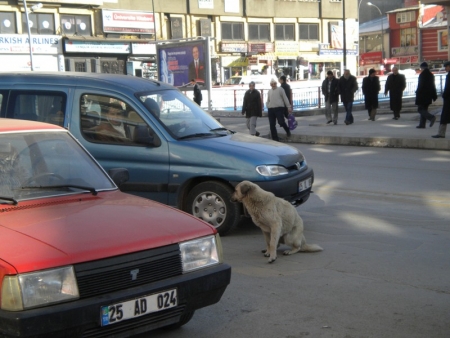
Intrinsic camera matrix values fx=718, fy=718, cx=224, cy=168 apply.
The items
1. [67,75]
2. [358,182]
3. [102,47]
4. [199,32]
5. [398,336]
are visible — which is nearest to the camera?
[398,336]

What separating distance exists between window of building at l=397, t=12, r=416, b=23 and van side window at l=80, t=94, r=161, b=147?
3330 inches

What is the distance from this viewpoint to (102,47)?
54031 mm

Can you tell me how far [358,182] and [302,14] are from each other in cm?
6175

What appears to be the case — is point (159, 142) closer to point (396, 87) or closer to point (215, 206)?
point (215, 206)

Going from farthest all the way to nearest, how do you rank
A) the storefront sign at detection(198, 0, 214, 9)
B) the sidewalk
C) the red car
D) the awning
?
the awning → the storefront sign at detection(198, 0, 214, 9) → the sidewalk → the red car

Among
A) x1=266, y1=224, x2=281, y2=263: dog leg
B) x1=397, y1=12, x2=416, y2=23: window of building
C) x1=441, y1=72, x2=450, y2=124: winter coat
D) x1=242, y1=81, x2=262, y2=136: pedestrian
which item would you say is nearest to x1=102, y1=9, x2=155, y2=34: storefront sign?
x1=242, y1=81, x2=262, y2=136: pedestrian

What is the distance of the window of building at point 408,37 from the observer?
89.1 m

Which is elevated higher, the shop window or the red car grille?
the shop window

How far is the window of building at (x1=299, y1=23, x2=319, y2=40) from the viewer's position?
238 feet

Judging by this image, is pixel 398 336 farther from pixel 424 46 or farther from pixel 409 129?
pixel 424 46

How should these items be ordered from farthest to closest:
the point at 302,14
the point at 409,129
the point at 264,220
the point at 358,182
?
the point at 302,14, the point at 409,129, the point at 358,182, the point at 264,220

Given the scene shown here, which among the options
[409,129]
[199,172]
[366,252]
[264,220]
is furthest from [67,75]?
[409,129]

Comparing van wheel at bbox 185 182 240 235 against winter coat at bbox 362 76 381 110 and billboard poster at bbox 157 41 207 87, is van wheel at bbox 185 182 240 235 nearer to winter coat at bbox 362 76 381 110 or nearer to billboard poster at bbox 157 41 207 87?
winter coat at bbox 362 76 381 110

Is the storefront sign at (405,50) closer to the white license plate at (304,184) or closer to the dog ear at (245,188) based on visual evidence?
the white license plate at (304,184)
